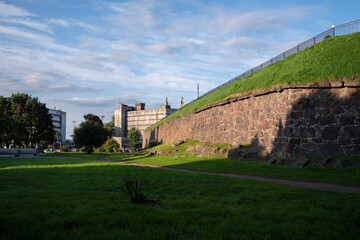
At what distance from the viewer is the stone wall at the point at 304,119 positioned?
57.7ft

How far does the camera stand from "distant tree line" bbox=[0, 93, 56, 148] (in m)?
48.3

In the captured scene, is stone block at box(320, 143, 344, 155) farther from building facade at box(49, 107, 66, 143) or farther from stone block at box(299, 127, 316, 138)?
building facade at box(49, 107, 66, 143)

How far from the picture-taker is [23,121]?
162 ft

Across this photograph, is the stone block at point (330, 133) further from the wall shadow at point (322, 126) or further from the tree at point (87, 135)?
the tree at point (87, 135)

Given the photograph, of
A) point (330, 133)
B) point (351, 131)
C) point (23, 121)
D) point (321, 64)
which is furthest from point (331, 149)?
point (23, 121)

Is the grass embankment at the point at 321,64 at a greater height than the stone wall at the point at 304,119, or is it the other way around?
the grass embankment at the point at 321,64

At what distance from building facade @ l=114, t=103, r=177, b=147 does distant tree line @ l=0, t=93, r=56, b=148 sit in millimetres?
56785

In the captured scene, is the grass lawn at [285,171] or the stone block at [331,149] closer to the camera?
the grass lawn at [285,171]

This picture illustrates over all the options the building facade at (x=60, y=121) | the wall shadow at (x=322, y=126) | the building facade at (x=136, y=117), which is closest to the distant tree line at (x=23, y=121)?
the wall shadow at (x=322, y=126)

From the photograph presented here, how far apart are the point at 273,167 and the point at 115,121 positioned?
4152 inches

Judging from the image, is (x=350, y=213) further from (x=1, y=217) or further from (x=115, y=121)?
(x=115, y=121)

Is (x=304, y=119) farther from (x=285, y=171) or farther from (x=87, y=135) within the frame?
(x=87, y=135)

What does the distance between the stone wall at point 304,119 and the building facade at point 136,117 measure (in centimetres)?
8549

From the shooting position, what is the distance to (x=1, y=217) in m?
5.74
